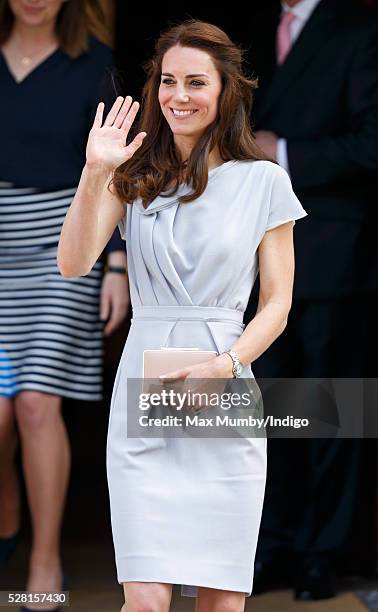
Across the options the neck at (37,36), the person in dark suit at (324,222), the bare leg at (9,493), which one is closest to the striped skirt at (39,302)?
the bare leg at (9,493)

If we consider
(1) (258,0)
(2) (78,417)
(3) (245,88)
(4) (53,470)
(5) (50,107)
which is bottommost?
(2) (78,417)

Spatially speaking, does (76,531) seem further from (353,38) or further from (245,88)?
(245,88)

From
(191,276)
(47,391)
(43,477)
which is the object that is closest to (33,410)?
(47,391)

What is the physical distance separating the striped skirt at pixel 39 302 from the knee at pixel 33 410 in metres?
0.03

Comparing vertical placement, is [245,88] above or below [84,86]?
above

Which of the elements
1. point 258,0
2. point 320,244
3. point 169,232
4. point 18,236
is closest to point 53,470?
point 18,236

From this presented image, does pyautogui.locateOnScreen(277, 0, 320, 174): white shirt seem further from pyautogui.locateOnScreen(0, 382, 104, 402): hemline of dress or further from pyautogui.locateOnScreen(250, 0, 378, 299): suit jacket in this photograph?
pyautogui.locateOnScreen(0, 382, 104, 402): hemline of dress

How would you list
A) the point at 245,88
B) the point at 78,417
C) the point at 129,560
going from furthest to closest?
the point at 78,417 → the point at 245,88 → the point at 129,560

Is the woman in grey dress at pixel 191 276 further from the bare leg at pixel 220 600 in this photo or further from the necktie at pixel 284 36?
the necktie at pixel 284 36

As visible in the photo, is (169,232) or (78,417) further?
(78,417)

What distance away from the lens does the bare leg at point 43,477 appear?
4.52 meters

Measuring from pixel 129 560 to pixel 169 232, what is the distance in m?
0.73

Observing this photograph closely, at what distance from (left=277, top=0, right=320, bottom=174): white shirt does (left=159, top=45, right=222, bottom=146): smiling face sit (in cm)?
130

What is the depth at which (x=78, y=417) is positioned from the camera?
7.61m
